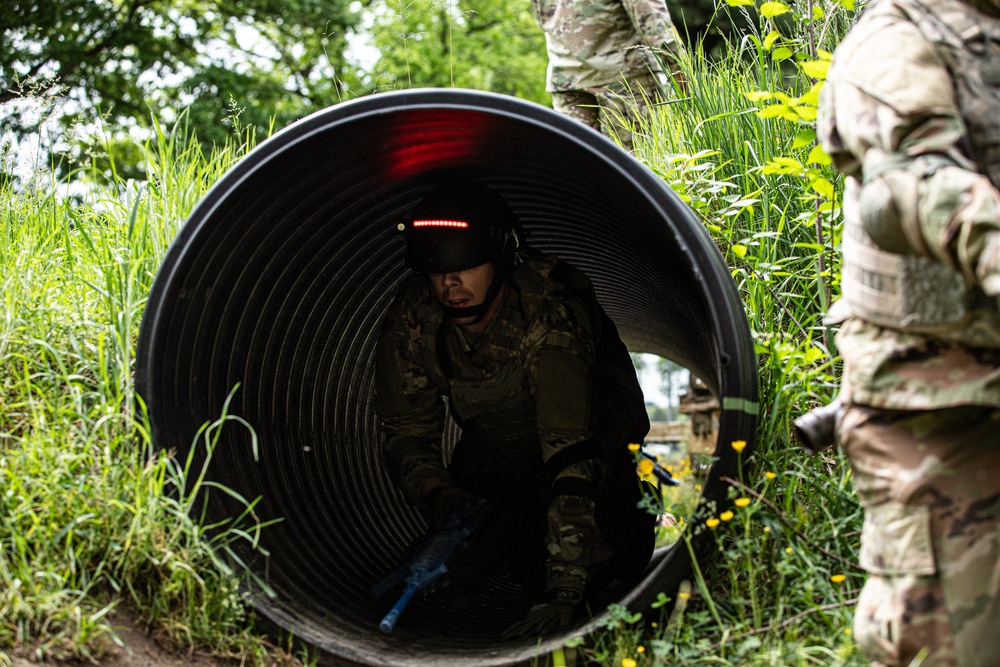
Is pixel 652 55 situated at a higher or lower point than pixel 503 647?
higher

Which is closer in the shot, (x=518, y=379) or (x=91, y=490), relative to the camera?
(x=91, y=490)

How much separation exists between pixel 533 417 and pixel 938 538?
261 cm

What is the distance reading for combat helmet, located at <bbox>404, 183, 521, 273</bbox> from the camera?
14.7 feet

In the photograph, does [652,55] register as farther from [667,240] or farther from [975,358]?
[975,358]

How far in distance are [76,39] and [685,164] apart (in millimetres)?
15246

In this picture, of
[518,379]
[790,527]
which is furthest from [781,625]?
[518,379]

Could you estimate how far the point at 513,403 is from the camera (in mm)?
4938

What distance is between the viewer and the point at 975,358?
2.57m

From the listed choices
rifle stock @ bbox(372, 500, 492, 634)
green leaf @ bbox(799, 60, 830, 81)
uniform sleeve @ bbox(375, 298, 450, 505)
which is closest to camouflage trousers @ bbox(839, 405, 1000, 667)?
green leaf @ bbox(799, 60, 830, 81)

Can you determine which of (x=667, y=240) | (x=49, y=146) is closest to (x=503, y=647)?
(x=667, y=240)

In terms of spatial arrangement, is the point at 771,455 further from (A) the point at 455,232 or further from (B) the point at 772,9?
(B) the point at 772,9

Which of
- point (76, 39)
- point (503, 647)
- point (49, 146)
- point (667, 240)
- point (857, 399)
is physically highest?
point (76, 39)

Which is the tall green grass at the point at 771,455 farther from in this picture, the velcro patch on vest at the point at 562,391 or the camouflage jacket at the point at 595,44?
the camouflage jacket at the point at 595,44

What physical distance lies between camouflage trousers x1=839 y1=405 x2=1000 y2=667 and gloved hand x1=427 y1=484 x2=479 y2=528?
2.08m
